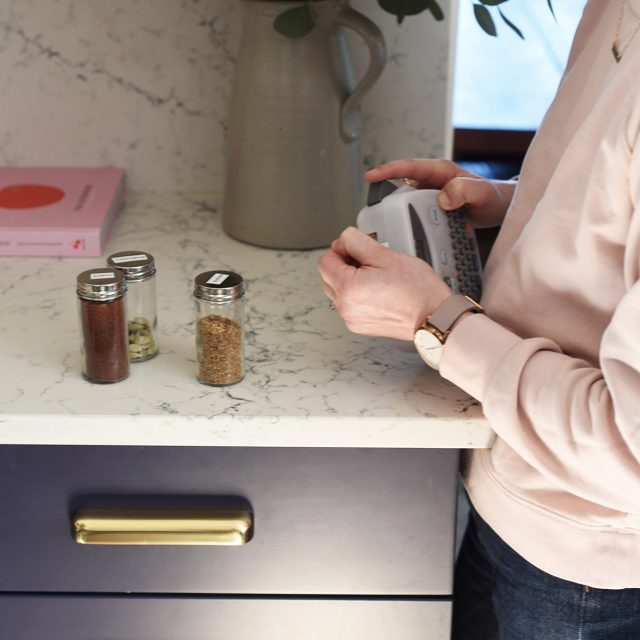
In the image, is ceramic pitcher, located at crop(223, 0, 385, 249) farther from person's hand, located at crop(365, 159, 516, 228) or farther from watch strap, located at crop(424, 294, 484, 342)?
watch strap, located at crop(424, 294, 484, 342)

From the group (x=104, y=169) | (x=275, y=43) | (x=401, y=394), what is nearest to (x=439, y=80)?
(x=275, y=43)

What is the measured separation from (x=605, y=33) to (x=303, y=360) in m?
0.42

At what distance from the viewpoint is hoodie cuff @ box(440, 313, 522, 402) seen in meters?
0.79

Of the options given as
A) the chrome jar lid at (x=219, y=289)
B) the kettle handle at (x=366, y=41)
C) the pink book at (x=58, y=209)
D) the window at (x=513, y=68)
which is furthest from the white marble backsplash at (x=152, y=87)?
the window at (x=513, y=68)

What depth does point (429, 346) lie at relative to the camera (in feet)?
2.77

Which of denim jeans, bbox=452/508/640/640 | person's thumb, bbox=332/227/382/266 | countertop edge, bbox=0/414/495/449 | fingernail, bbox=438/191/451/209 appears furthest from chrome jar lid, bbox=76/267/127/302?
denim jeans, bbox=452/508/640/640

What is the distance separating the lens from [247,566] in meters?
0.98

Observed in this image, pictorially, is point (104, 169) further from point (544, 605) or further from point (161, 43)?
point (544, 605)

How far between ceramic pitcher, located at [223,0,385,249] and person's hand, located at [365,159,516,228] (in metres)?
0.17

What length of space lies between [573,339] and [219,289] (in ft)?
1.06

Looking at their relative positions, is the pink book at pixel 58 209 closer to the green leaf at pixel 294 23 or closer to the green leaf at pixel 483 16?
the green leaf at pixel 294 23

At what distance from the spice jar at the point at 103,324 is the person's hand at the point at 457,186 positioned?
31 cm

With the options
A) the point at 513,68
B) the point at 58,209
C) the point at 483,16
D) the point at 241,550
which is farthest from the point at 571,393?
the point at 513,68

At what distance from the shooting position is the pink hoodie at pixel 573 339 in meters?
0.71
